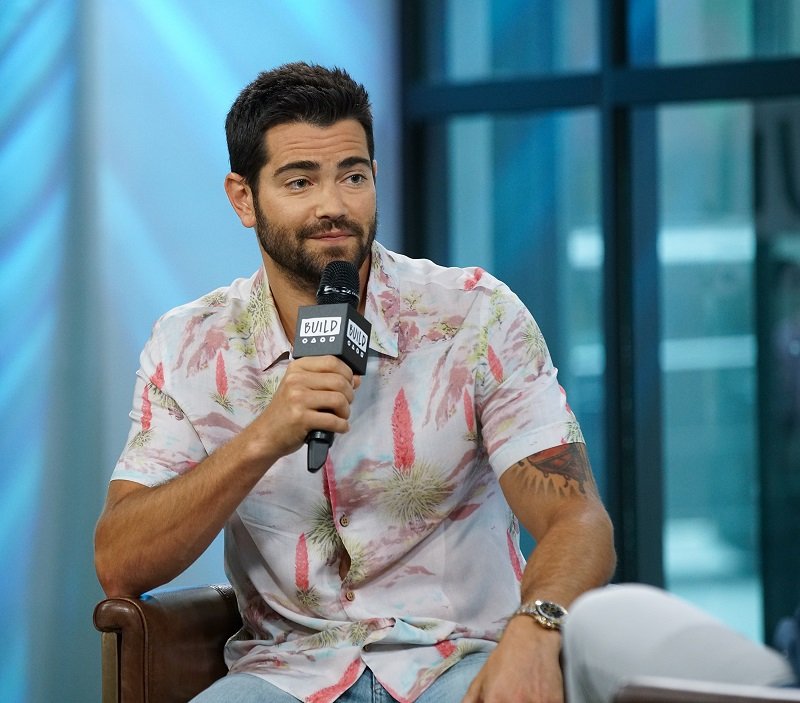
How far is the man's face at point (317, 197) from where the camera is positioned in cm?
201

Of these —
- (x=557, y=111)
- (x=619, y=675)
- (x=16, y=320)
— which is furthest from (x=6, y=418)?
(x=557, y=111)

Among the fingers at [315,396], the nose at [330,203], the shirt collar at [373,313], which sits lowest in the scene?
the fingers at [315,396]

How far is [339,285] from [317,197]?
0.24m

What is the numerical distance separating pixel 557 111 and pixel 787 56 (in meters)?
0.82

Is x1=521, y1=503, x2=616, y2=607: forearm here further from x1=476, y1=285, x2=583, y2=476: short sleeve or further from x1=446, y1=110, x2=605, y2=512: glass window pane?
x1=446, y1=110, x2=605, y2=512: glass window pane

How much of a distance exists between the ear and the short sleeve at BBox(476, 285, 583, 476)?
46 cm

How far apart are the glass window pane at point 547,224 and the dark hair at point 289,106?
251 centimetres

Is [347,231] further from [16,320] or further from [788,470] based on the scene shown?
[788,470]

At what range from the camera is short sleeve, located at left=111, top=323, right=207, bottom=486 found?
77.9 inches

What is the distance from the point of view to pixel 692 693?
1015 mm

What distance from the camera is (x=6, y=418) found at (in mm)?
2754

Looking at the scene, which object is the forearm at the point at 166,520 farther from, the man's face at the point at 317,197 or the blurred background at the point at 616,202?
the blurred background at the point at 616,202

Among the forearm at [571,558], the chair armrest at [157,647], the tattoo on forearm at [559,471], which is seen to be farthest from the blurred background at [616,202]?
the forearm at [571,558]

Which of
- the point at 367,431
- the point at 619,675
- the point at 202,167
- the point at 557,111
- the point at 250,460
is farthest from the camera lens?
the point at 557,111
